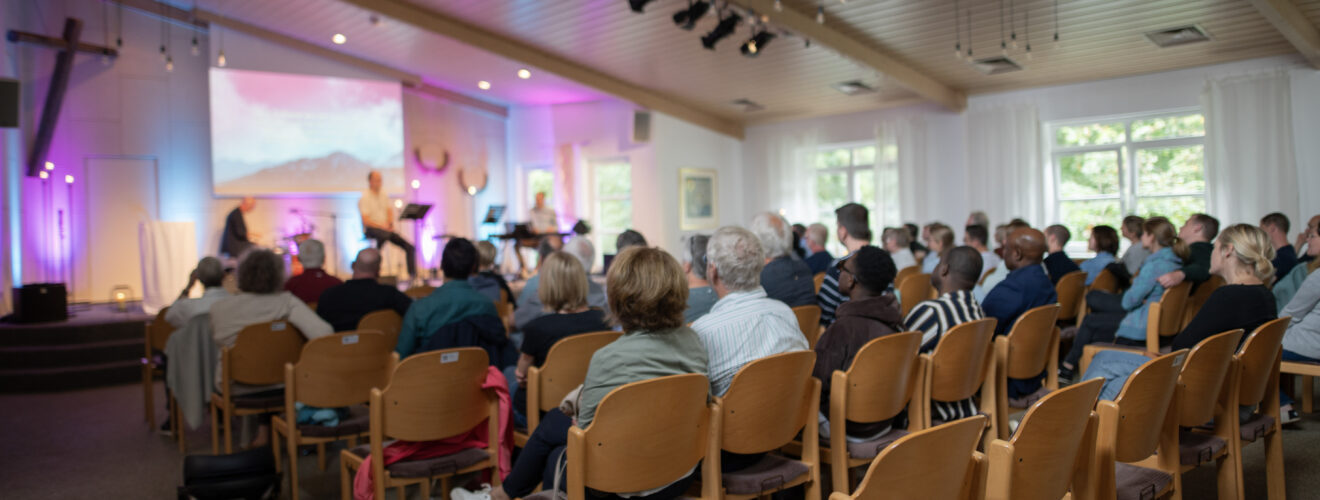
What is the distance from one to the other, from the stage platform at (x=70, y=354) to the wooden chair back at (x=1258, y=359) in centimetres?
749

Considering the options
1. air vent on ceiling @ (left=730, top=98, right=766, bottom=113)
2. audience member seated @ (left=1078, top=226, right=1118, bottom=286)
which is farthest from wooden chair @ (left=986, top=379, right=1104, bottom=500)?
air vent on ceiling @ (left=730, top=98, right=766, bottom=113)

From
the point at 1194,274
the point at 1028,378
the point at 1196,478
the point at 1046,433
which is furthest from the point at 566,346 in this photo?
the point at 1194,274

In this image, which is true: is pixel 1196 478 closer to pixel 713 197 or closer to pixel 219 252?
pixel 713 197

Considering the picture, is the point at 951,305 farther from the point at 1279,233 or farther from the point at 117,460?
the point at 1279,233

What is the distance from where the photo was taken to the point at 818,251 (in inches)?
221

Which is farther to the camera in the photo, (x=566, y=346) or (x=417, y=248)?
(x=417, y=248)

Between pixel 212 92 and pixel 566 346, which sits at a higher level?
pixel 212 92

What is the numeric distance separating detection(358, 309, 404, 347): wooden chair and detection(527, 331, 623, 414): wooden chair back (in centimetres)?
139

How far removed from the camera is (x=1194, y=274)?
166 inches

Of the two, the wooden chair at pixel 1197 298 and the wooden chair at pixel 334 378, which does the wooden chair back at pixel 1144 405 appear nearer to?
the wooden chair at pixel 334 378

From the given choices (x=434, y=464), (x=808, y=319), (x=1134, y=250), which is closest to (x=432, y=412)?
(x=434, y=464)

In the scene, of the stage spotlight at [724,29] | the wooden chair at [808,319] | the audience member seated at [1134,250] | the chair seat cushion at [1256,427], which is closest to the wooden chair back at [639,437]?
the wooden chair at [808,319]

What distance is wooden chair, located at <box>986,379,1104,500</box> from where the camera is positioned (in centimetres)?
151

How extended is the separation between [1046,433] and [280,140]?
11.5m
